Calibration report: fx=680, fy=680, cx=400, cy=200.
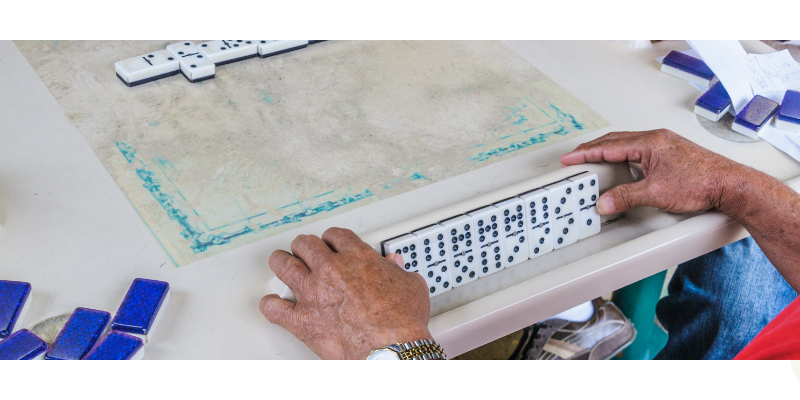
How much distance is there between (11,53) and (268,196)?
2.61 ft

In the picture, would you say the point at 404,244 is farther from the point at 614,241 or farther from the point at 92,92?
the point at 92,92

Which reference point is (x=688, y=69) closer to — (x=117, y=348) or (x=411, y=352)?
(x=411, y=352)

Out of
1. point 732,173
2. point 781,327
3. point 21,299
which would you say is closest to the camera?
point 781,327

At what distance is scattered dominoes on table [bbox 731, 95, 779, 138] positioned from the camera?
1502 millimetres

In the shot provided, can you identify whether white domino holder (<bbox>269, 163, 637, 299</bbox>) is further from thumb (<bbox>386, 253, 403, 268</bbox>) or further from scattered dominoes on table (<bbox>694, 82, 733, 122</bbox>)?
scattered dominoes on table (<bbox>694, 82, 733, 122</bbox>)

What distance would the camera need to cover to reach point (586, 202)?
4.27 ft

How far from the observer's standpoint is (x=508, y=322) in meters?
1.13

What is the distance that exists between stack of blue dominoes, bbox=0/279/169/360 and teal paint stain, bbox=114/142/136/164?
36 centimetres

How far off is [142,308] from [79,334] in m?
0.09

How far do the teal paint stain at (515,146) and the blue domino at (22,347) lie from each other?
2.80 ft

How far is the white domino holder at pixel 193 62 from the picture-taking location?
1.55 m

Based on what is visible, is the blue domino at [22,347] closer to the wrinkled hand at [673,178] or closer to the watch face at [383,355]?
the watch face at [383,355]

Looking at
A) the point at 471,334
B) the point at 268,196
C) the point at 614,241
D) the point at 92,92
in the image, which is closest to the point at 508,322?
the point at 471,334

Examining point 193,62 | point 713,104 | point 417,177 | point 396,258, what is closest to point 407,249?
point 396,258
